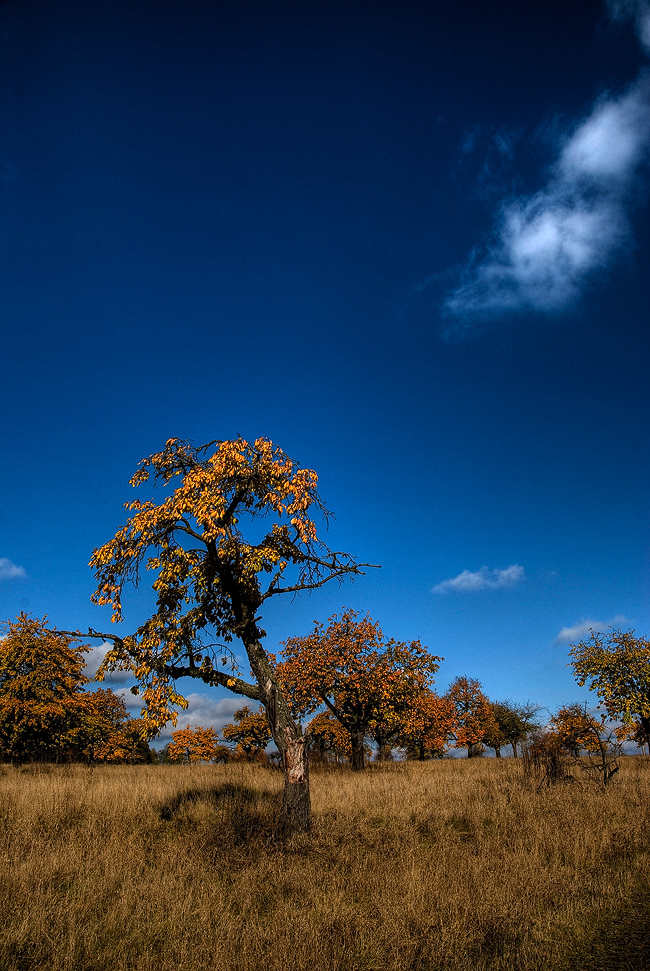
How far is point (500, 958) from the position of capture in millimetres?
4945

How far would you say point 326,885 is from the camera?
700cm

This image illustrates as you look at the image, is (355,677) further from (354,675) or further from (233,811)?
(233,811)

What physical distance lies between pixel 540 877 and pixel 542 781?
8286 mm

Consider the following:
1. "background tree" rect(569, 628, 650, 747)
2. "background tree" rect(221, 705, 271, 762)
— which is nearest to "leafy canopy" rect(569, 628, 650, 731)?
"background tree" rect(569, 628, 650, 747)

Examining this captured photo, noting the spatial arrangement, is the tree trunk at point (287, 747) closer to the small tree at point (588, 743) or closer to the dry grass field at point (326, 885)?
the dry grass field at point (326, 885)

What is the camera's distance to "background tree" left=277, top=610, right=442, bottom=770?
1013 inches

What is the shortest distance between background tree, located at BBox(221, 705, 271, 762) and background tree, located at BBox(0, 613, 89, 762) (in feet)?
69.9

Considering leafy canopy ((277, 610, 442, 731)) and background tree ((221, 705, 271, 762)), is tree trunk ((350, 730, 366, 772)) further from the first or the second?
background tree ((221, 705, 271, 762))

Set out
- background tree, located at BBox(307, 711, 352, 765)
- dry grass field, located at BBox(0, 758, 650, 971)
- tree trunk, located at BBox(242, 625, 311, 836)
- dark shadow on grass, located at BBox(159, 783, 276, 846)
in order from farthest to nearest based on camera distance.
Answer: background tree, located at BBox(307, 711, 352, 765) → tree trunk, located at BBox(242, 625, 311, 836) → dark shadow on grass, located at BBox(159, 783, 276, 846) → dry grass field, located at BBox(0, 758, 650, 971)

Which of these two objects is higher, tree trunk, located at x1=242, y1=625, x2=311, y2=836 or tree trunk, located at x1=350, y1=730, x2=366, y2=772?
tree trunk, located at x1=242, y1=625, x2=311, y2=836

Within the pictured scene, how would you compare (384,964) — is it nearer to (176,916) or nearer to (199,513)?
(176,916)

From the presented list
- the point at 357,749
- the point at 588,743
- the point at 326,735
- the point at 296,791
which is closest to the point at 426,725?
the point at 326,735

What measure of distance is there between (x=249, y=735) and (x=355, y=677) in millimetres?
25010

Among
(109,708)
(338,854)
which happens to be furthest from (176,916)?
(109,708)
